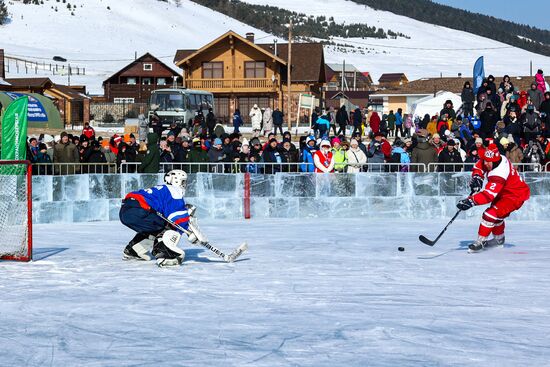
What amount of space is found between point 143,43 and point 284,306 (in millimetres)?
125551

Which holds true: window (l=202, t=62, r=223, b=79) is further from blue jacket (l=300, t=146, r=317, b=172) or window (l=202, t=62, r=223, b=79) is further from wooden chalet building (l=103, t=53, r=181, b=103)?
blue jacket (l=300, t=146, r=317, b=172)

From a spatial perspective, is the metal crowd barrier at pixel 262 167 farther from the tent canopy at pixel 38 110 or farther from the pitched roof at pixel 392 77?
the pitched roof at pixel 392 77

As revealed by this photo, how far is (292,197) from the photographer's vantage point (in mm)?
18297

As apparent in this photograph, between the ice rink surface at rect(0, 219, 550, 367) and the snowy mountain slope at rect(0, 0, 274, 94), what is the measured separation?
253 feet

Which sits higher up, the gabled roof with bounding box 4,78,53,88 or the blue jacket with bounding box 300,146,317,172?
the gabled roof with bounding box 4,78,53,88

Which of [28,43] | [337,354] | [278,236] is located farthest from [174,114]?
[28,43]

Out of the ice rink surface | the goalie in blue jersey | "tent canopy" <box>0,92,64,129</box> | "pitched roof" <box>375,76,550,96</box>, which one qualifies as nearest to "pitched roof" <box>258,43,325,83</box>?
"pitched roof" <box>375,76,550,96</box>

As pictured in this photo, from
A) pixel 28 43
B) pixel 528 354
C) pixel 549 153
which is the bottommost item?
pixel 528 354

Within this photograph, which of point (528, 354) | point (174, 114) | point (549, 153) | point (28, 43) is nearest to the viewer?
point (528, 354)

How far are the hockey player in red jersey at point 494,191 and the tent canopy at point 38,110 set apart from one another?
64.7 ft

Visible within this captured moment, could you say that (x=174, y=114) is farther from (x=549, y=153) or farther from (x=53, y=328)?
(x=53, y=328)

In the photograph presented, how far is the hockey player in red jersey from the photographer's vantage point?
41.3 feet

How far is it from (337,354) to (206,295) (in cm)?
285

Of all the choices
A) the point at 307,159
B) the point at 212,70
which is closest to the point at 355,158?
the point at 307,159
